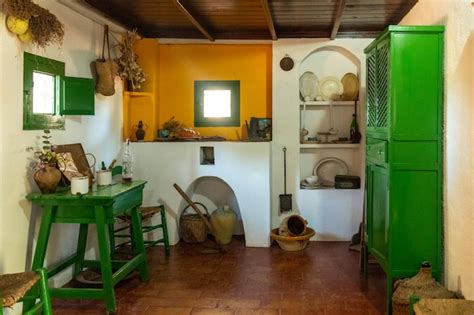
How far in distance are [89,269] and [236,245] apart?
5.90 feet

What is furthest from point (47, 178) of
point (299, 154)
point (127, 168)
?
point (299, 154)

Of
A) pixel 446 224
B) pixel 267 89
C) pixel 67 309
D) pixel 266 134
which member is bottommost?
pixel 67 309

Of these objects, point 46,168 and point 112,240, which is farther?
point 112,240

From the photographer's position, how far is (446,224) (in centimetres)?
320

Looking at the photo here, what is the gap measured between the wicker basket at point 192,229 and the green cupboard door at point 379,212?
2141mm

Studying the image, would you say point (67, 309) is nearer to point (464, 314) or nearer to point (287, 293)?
point (287, 293)

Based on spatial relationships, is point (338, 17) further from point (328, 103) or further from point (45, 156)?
point (45, 156)

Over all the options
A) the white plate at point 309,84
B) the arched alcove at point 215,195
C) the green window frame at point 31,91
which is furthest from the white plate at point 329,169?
the green window frame at point 31,91

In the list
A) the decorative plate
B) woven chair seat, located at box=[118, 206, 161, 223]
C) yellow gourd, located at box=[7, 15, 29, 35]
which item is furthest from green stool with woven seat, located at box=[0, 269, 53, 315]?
the decorative plate

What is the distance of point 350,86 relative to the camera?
5.52 meters

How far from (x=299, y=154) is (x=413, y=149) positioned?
2352mm

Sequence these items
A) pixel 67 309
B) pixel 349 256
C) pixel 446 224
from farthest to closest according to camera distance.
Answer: pixel 349 256
pixel 67 309
pixel 446 224

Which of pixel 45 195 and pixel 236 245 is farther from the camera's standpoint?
pixel 236 245

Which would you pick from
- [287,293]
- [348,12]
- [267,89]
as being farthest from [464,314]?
[267,89]
